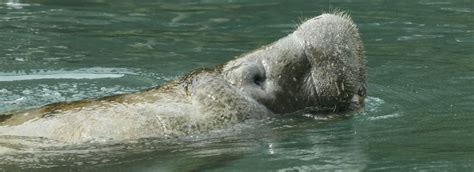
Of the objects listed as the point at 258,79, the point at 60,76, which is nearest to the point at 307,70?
the point at 258,79

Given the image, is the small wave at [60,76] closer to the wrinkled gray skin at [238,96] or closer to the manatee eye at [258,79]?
the wrinkled gray skin at [238,96]

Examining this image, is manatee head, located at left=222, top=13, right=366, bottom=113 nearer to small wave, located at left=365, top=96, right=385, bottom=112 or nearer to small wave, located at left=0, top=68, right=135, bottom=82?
small wave, located at left=365, top=96, right=385, bottom=112

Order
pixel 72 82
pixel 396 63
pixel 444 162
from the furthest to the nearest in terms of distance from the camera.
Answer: pixel 396 63
pixel 72 82
pixel 444 162

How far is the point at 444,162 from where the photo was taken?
6.32m

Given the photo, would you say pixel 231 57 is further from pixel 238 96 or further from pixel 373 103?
pixel 238 96

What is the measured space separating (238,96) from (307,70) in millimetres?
526

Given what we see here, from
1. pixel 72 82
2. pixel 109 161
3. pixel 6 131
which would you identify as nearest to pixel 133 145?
pixel 109 161

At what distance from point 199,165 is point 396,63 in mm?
4815

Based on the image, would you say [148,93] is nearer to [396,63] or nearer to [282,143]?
[282,143]

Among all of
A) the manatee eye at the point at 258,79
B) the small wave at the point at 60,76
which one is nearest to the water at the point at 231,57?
the small wave at the point at 60,76

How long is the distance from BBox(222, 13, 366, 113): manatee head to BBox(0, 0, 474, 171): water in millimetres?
175

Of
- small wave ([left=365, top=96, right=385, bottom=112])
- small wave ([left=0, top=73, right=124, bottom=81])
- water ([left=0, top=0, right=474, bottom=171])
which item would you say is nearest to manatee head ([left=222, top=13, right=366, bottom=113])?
water ([left=0, top=0, right=474, bottom=171])

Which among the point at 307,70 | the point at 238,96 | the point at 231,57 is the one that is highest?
the point at 307,70

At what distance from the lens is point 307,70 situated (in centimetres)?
738
